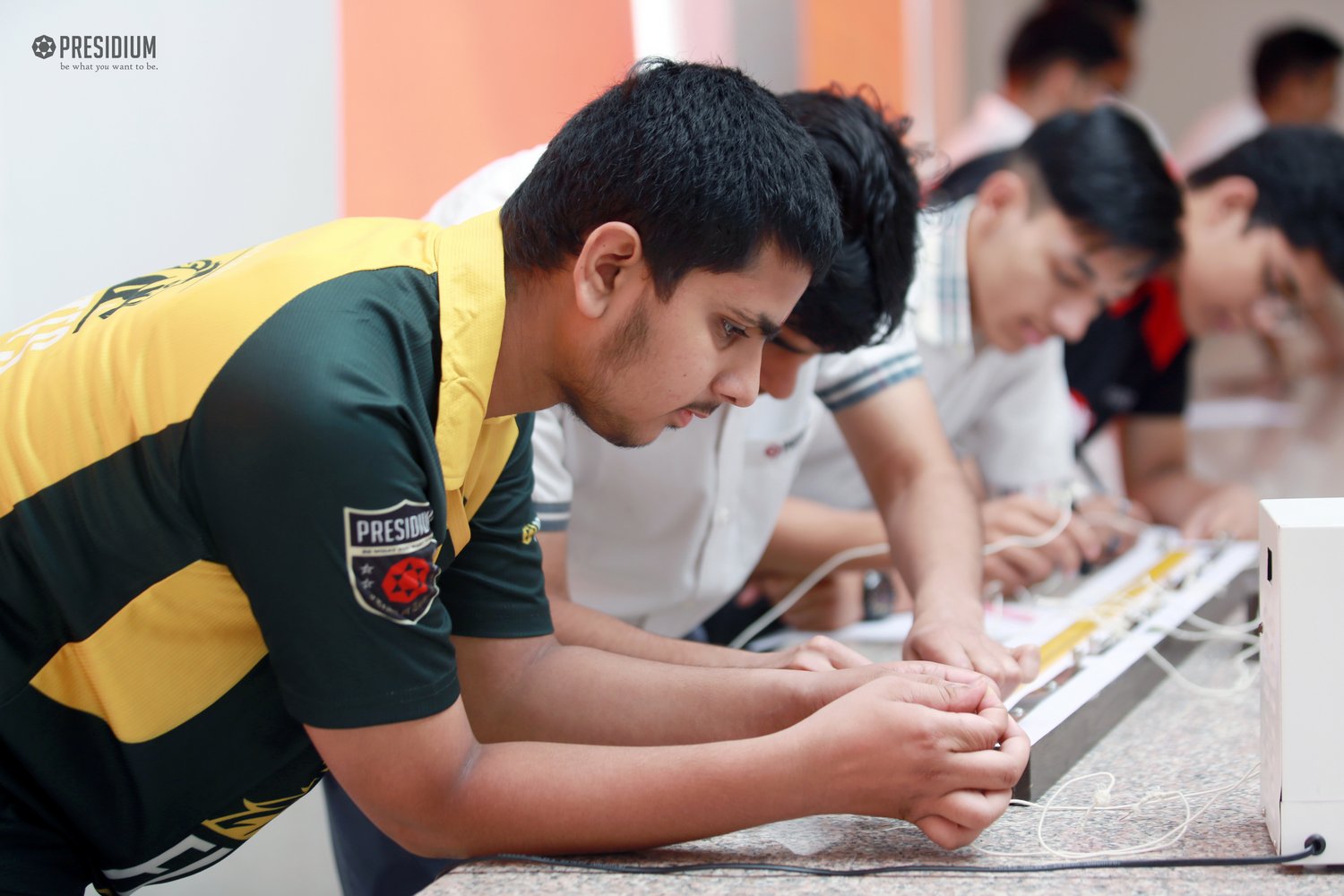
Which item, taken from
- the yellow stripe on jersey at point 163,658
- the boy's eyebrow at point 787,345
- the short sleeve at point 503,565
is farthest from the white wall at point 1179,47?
the yellow stripe on jersey at point 163,658

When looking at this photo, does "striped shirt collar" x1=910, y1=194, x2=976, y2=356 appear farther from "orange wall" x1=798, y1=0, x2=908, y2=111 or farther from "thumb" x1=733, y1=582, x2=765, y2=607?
"orange wall" x1=798, y1=0, x2=908, y2=111

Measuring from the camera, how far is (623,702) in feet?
3.40

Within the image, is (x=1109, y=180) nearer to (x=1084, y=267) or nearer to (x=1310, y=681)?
(x=1084, y=267)

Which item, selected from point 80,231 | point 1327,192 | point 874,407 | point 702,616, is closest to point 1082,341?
point 1327,192

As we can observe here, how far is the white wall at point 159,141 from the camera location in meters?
1.10

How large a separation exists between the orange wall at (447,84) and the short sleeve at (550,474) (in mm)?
297

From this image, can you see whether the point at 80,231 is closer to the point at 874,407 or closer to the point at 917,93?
the point at 874,407

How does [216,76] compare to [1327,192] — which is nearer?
[216,76]

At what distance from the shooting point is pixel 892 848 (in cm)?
91

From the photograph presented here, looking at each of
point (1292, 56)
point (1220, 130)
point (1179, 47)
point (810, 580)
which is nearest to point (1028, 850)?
point (810, 580)

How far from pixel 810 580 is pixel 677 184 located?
93 centimetres

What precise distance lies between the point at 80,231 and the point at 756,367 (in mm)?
651

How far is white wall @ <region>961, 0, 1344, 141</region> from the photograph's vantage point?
496 cm

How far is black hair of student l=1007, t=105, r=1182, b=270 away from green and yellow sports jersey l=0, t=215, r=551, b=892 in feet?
4.02
